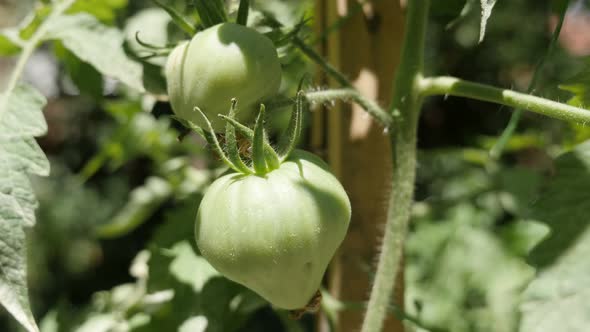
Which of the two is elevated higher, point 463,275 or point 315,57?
point 315,57

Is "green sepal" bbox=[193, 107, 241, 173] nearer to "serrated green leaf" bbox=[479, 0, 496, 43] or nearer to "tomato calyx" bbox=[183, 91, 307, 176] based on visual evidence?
"tomato calyx" bbox=[183, 91, 307, 176]

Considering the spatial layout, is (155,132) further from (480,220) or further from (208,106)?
(208,106)

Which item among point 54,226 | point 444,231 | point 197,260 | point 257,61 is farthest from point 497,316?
point 54,226

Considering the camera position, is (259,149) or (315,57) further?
(315,57)

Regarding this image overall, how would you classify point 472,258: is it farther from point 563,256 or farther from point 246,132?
point 246,132

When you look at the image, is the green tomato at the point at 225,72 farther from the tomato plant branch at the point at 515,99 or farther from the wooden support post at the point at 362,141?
the wooden support post at the point at 362,141

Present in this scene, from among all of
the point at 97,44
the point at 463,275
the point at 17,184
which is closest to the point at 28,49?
the point at 97,44

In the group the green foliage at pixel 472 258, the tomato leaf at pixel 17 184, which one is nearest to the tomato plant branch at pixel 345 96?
the tomato leaf at pixel 17 184

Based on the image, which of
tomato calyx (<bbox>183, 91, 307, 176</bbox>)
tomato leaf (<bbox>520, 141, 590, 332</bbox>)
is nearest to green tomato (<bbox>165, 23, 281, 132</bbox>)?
tomato calyx (<bbox>183, 91, 307, 176</bbox>)
